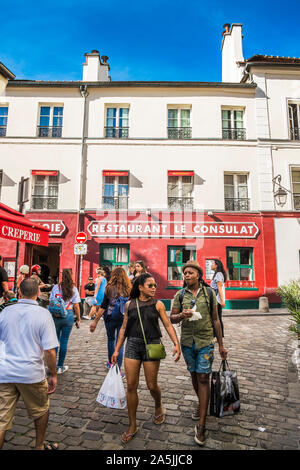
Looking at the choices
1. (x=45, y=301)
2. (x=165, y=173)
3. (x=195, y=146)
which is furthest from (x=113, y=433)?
(x=195, y=146)

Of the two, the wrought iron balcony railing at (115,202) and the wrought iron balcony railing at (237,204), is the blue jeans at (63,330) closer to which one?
the wrought iron balcony railing at (115,202)

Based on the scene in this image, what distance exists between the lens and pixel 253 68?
14.2 meters

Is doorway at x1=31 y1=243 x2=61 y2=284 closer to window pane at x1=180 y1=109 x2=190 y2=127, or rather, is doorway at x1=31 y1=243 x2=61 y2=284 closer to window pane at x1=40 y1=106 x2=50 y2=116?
window pane at x1=40 y1=106 x2=50 y2=116

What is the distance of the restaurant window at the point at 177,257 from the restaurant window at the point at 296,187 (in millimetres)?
5519

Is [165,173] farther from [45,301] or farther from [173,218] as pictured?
[45,301]

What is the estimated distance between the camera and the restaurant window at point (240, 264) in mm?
13273

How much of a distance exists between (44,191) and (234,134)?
9.91m

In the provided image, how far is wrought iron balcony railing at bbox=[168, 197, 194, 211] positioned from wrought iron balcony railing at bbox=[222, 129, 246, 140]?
12.4 feet

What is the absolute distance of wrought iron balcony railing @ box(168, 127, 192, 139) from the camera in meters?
14.1

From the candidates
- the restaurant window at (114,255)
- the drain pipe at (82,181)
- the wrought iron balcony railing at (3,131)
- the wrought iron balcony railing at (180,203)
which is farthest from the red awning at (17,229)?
the wrought iron balcony railing at (3,131)

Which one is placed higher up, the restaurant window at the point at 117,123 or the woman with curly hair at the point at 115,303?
the restaurant window at the point at 117,123

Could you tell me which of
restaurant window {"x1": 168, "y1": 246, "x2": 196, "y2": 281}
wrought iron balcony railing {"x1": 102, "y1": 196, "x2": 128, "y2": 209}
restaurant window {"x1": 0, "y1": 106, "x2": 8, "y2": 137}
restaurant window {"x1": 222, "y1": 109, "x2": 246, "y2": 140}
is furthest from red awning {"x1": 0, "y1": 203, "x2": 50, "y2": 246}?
restaurant window {"x1": 222, "y1": 109, "x2": 246, "y2": 140}

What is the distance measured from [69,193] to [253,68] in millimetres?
11143

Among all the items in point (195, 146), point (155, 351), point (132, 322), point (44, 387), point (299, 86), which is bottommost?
point (44, 387)
